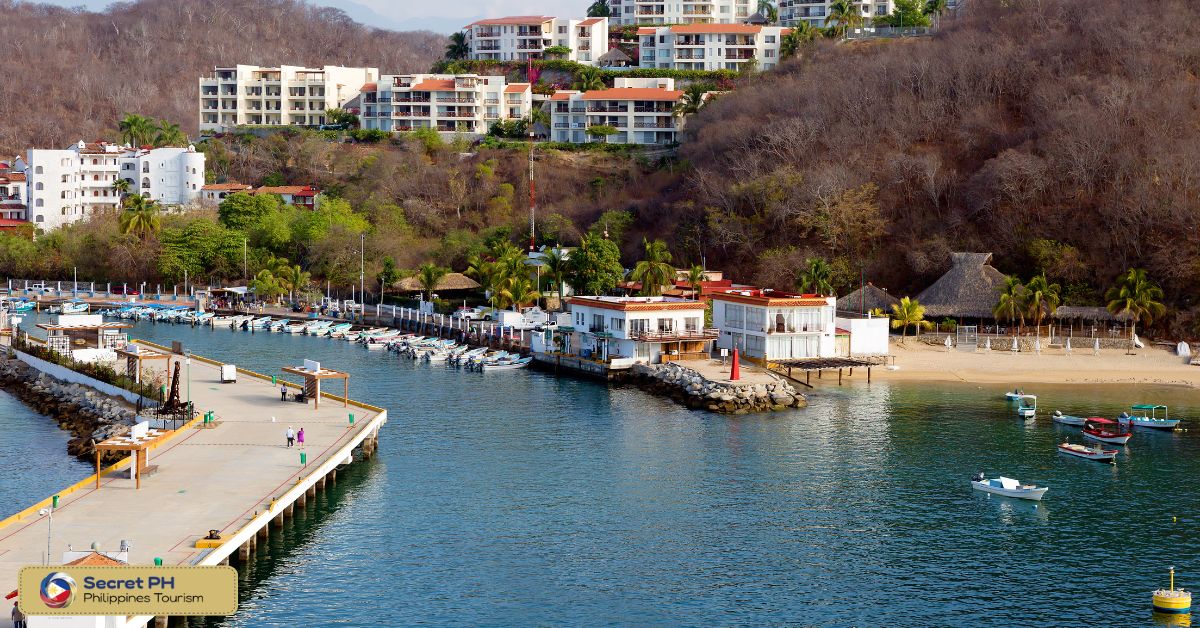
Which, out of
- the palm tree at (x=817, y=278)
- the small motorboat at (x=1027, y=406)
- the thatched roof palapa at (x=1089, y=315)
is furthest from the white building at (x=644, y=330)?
the thatched roof palapa at (x=1089, y=315)

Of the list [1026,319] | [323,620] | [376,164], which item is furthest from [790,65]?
[323,620]

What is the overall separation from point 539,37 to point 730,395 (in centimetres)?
9988

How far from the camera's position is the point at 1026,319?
84.0 m

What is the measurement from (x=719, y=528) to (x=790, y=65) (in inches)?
3758

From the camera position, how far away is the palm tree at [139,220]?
124 m

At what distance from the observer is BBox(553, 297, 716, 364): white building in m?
76.9

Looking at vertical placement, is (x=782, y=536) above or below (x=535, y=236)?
below

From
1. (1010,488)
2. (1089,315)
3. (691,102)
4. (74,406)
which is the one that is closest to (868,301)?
(1089,315)

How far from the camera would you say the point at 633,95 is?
454 ft

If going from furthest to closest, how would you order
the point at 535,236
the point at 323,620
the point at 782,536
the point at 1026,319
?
the point at 535,236, the point at 1026,319, the point at 782,536, the point at 323,620

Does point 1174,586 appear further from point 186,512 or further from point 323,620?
point 186,512

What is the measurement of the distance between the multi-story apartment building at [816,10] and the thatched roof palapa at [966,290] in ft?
251

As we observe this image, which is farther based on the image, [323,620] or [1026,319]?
[1026,319]

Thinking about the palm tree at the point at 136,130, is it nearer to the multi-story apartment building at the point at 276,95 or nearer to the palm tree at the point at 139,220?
the multi-story apartment building at the point at 276,95
